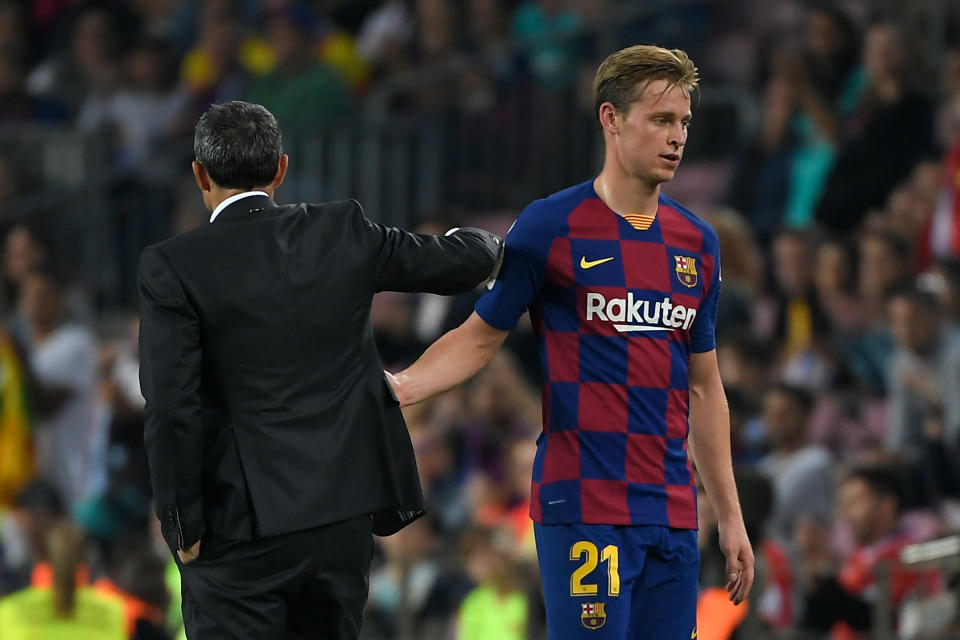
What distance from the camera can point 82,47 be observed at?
14469 millimetres

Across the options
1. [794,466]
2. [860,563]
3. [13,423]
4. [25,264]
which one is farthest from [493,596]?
[25,264]

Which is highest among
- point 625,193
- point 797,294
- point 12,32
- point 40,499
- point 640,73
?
point 640,73

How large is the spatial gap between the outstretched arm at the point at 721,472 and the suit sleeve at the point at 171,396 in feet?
4.74

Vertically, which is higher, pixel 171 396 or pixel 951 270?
pixel 171 396

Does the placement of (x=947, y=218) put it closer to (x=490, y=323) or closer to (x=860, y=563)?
(x=860, y=563)

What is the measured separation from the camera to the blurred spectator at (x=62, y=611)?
8.49 meters

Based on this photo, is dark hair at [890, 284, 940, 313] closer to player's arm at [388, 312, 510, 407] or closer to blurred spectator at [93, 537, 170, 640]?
blurred spectator at [93, 537, 170, 640]

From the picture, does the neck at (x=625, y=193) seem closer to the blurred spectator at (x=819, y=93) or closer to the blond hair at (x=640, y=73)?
the blond hair at (x=640, y=73)

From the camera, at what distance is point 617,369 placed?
487 centimetres

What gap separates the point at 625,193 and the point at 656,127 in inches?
8.6

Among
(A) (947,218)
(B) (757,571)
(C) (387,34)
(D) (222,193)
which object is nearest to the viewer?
(D) (222,193)

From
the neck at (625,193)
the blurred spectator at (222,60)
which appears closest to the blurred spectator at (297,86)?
the blurred spectator at (222,60)

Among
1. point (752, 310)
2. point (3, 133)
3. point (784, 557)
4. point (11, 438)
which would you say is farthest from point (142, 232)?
point (784, 557)

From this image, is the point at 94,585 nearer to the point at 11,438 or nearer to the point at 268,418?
the point at 11,438
